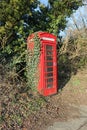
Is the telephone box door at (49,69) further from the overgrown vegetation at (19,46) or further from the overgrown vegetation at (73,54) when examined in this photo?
the overgrown vegetation at (73,54)

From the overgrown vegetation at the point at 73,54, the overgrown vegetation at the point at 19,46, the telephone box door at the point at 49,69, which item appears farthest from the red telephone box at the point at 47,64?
the overgrown vegetation at the point at 73,54

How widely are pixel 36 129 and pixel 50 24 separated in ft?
17.1

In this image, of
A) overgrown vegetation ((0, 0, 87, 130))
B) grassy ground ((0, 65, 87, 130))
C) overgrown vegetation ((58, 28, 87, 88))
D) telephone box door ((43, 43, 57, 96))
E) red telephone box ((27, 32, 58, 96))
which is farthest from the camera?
overgrown vegetation ((58, 28, 87, 88))

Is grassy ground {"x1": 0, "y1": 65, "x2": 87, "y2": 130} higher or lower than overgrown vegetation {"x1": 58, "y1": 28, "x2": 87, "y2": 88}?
lower

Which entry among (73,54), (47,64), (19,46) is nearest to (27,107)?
(47,64)

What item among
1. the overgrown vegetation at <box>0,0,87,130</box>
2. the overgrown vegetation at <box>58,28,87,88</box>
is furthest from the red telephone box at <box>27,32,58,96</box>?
the overgrown vegetation at <box>58,28,87,88</box>

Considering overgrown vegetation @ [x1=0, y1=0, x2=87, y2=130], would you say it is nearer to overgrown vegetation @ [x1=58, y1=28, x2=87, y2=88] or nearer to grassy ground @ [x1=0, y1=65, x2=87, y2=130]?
grassy ground @ [x1=0, y1=65, x2=87, y2=130]

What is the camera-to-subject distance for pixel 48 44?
9.53 metres

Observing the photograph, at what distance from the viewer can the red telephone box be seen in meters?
9.27

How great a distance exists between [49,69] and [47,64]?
22 centimetres

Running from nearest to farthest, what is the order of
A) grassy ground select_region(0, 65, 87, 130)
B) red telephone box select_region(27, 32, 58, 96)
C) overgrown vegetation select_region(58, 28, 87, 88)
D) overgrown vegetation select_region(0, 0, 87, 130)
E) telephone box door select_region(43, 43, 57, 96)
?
grassy ground select_region(0, 65, 87, 130), overgrown vegetation select_region(0, 0, 87, 130), red telephone box select_region(27, 32, 58, 96), telephone box door select_region(43, 43, 57, 96), overgrown vegetation select_region(58, 28, 87, 88)

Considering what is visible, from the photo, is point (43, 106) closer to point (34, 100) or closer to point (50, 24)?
point (34, 100)

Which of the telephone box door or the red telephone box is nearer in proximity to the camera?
the red telephone box

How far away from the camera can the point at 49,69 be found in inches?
380
